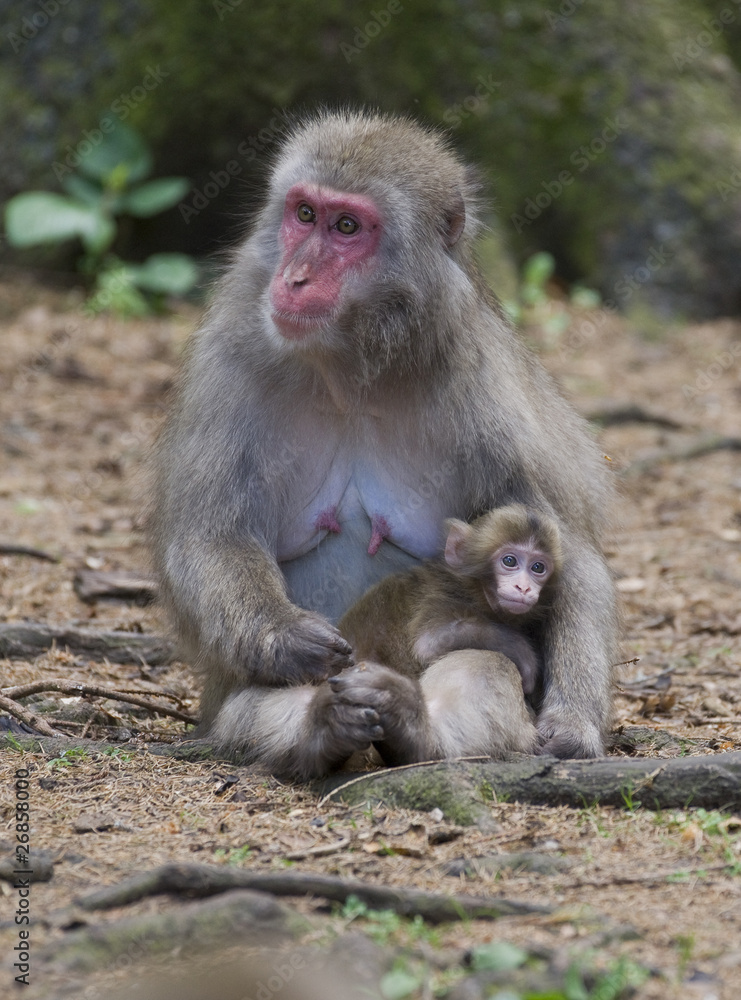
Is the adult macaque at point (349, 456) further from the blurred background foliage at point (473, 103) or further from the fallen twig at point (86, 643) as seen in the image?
the blurred background foliage at point (473, 103)

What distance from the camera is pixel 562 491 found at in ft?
16.3

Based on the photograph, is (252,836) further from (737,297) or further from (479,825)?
(737,297)

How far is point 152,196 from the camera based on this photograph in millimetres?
11398

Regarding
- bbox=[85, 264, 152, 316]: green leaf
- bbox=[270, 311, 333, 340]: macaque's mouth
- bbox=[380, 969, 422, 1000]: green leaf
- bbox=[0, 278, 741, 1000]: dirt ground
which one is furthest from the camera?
bbox=[85, 264, 152, 316]: green leaf

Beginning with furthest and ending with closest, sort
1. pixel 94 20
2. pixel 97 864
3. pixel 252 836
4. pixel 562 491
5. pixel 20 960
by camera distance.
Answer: pixel 94 20 → pixel 562 491 → pixel 252 836 → pixel 97 864 → pixel 20 960

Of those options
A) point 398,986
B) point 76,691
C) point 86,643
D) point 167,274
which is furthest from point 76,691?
point 167,274

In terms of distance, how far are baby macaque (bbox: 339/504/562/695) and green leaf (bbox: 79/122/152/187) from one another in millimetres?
7754

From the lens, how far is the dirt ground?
10.1ft

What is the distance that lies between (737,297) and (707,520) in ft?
16.0

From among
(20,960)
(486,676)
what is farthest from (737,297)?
(20,960)

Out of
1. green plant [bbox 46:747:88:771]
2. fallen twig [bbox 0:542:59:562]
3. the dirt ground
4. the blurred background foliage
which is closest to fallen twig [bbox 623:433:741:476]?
the dirt ground

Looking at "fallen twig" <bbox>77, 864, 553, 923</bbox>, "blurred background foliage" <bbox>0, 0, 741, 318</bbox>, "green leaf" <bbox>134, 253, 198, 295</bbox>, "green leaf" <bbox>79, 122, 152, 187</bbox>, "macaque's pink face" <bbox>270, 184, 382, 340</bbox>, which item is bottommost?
"fallen twig" <bbox>77, 864, 553, 923</bbox>

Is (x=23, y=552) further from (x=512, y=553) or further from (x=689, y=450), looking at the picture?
(x=689, y=450)

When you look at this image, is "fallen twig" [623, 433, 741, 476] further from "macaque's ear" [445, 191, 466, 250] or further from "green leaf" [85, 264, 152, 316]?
"green leaf" [85, 264, 152, 316]
